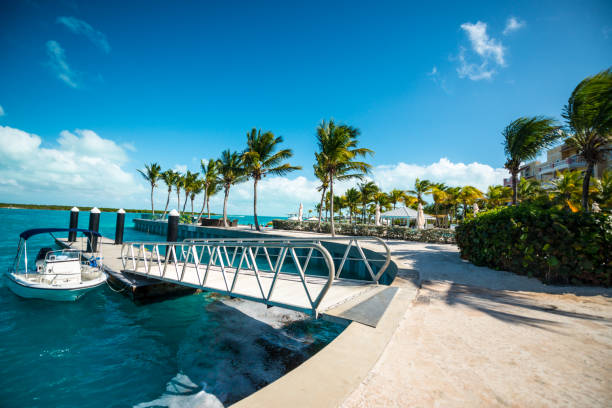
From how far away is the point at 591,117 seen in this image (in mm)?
7801

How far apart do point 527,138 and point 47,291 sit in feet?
66.3

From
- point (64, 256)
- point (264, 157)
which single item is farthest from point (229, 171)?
point (64, 256)

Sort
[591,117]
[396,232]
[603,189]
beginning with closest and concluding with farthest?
[591,117] < [603,189] < [396,232]

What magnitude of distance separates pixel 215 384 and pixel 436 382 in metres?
3.94

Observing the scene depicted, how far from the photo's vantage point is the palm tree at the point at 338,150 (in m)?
18.9

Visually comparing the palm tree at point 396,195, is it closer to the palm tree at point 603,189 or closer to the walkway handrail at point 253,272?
the palm tree at point 603,189

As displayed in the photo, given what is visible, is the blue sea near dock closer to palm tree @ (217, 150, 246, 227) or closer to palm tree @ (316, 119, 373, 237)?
palm tree @ (316, 119, 373, 237)

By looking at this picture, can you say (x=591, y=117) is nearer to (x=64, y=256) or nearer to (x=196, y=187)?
(x=64, y=256)

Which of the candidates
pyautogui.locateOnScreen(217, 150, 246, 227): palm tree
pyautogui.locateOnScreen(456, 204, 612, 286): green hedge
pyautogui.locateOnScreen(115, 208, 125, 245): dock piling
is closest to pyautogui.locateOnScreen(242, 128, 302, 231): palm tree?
pyautogui.locateOnScreen(217, 150, 246, 227): palm tree

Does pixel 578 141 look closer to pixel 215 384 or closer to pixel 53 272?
pixel 215 384

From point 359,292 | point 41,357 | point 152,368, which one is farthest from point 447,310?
point 41,357

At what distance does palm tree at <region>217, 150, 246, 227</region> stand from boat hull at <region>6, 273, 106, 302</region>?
67.4 ft

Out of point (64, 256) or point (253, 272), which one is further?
point (64, 256)

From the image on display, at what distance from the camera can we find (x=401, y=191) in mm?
45250
